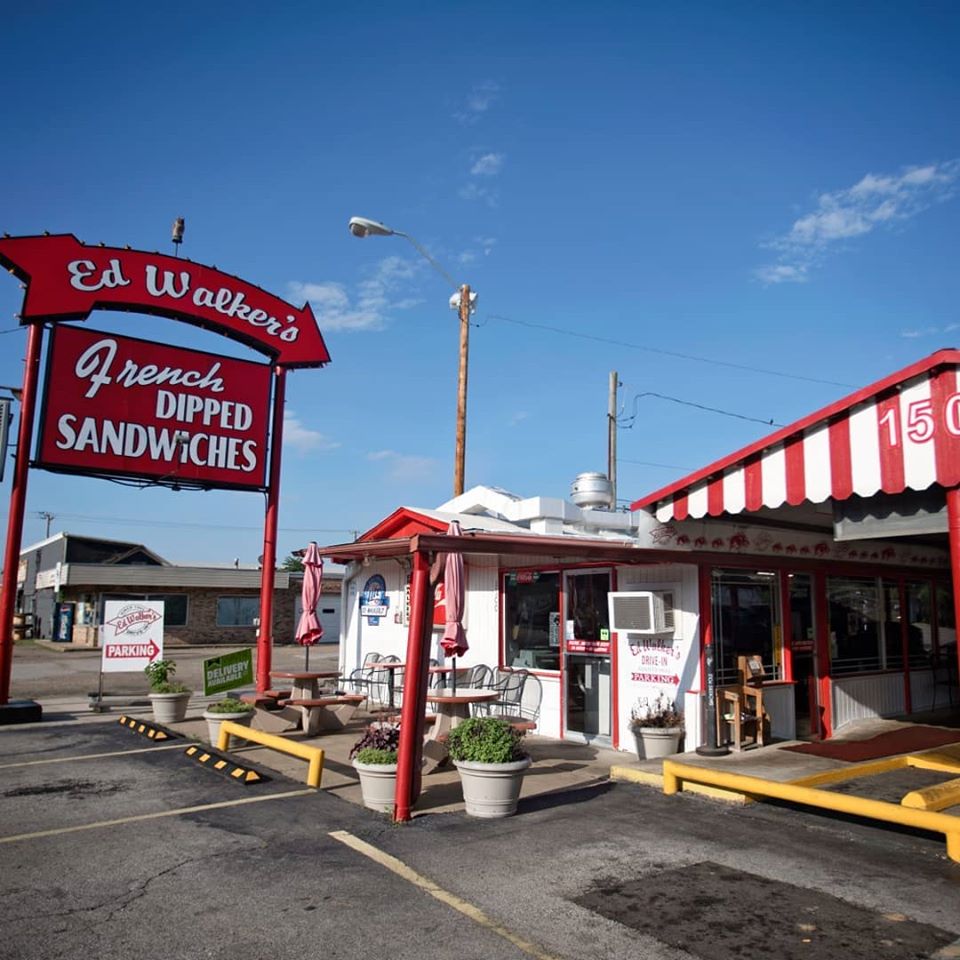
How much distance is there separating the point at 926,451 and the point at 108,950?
6.44 metres

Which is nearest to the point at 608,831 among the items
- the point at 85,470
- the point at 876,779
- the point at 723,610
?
the point at 876,779

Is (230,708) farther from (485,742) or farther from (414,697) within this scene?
(485,742)

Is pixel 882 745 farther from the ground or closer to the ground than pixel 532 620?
closer to the ground

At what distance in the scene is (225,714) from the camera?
10555 mm

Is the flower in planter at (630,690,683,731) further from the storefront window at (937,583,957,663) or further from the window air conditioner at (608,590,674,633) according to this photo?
the storefront window at (937,583,957,663)

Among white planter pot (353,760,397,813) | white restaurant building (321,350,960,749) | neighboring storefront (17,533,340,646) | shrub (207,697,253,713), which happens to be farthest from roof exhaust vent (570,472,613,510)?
neighboring storefront (17,533,340,646)

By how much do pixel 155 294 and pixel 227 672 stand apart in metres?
7.29

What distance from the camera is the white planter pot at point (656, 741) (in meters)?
9.50

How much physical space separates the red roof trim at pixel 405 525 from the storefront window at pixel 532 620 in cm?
179

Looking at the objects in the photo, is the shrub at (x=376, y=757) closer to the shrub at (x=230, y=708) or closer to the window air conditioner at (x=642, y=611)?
the window air conditioner at (x=642, y=611)

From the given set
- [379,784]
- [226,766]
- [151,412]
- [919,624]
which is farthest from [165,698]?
[919,624]

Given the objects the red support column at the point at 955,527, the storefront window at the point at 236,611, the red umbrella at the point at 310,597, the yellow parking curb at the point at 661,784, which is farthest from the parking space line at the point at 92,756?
the storefront window at the point at 236,611

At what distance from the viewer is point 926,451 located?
6.03 meters

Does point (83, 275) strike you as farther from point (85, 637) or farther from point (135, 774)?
point (85, 637)
